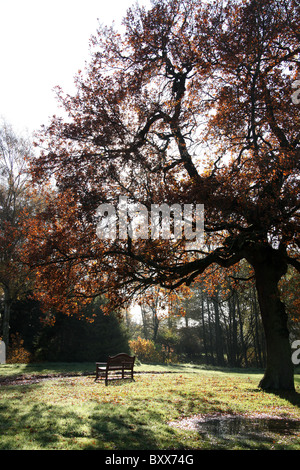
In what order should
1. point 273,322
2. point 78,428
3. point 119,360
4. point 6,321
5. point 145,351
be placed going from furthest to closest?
point 145,351 → point 6,321 → point 119,360 → point 273,322 → point 78,428

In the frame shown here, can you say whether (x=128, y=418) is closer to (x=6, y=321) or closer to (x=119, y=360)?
(x=119, y=360)

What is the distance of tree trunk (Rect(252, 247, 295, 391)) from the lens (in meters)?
11.9

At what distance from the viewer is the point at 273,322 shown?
1231 centimetres

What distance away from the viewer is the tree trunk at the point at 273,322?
1191 cm

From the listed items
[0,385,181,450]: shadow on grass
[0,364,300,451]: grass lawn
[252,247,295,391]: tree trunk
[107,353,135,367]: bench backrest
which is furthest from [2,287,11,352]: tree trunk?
[252,247,295,391]: tree trunk

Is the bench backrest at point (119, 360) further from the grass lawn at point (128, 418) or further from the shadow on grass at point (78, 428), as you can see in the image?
the shadow on grass at point (78, 428)

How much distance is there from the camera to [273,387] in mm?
11844

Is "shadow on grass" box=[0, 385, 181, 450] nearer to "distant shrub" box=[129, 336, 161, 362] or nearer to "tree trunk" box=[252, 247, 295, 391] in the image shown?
"tree trunk" box=[252, 247, 295, 391]

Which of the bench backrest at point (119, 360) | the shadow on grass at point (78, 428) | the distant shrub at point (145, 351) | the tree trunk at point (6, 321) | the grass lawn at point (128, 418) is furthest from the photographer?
the distant shrub at point (145, 351)

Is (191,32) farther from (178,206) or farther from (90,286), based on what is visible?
(90,286)

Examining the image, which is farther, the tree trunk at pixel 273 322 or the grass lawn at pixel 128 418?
the tree trunk at pixel 273 322

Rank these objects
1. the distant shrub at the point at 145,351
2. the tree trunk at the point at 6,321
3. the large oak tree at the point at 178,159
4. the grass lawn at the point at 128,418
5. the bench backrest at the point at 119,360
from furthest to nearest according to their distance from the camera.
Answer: the distant shrub at the point at 145,351
the tree trunk at the point at 6,321
the bench backrest at the point at 119,360
the large oak tree at the point at 178,159
the grass lawn at the point at 128,418

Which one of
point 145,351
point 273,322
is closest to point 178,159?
point 273,322

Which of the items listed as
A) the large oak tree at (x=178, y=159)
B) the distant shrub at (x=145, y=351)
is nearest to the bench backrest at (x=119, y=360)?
the large oak tree at (x=178, y=159)
